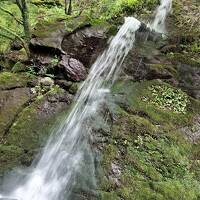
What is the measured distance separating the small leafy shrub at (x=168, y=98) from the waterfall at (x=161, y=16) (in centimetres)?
273

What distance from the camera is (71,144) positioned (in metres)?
7.03

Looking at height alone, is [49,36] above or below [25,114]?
above

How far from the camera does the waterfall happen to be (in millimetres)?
10497

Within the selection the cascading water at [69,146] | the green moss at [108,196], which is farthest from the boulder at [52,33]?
the green moss at [108,196]

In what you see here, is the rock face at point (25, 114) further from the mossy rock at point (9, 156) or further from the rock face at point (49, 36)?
the rock face at point (49, 36)

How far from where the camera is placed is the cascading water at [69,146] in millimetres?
6281

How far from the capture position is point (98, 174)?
6.24 metres

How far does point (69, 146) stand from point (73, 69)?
2.12 meters

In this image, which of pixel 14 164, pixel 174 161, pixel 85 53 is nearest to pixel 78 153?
pixel 14 164

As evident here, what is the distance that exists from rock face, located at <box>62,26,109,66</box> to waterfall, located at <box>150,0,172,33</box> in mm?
1576

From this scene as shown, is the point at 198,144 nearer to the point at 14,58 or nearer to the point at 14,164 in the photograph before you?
the point at 14,164

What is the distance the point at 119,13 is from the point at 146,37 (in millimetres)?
1571

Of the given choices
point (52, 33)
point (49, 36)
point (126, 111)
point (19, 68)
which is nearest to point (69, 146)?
point (126, 111)

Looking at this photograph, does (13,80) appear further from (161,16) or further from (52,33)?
(161,16)
